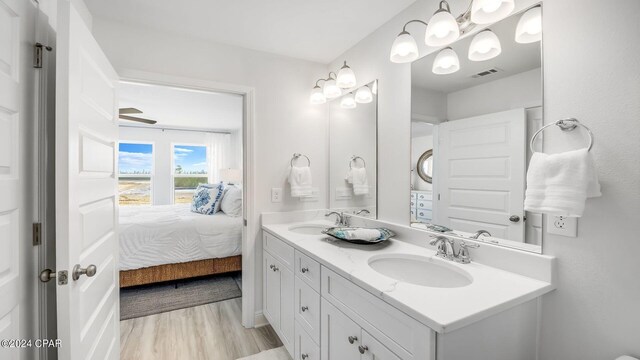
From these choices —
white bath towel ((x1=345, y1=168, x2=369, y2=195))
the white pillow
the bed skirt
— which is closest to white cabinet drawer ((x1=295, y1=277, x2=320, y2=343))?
white bath towel ((x1=345, y1=168, x2=369, y2=195))

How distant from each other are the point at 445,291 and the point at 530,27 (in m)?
1.13

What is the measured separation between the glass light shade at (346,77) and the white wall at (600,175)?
1.16 metres

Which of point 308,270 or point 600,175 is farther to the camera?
point 308,270

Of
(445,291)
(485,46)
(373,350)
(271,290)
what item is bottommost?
(271,290)

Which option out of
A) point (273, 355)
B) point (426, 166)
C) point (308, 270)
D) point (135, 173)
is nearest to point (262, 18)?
point (426, 166)

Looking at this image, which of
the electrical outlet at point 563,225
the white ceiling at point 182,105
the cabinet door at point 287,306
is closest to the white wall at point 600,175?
the electrical outlet at point 563,225

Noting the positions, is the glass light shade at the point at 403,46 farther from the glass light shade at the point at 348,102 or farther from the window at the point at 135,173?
the window at the point at 135,173

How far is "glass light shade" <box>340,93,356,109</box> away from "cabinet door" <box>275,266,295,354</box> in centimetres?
136

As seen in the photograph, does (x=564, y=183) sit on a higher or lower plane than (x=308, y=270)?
higher

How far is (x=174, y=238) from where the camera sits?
296 cm

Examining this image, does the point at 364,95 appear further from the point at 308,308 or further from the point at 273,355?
the point at 273,355

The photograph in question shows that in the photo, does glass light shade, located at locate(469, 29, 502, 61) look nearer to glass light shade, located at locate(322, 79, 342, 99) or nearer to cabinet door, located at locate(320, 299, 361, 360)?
glass light shade, located at locate(322, 79, 342, 99)

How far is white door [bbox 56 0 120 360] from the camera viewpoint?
0.98m

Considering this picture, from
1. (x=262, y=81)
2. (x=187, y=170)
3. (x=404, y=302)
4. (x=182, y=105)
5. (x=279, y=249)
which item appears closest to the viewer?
(x=404, y=302)
